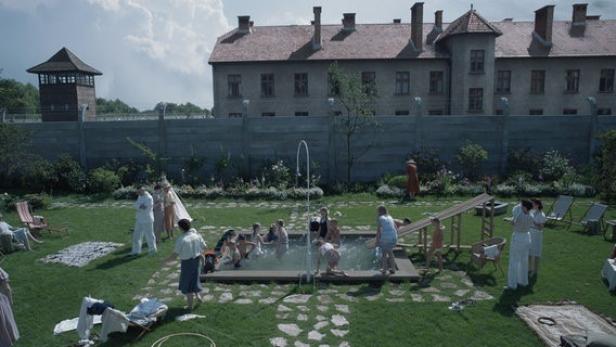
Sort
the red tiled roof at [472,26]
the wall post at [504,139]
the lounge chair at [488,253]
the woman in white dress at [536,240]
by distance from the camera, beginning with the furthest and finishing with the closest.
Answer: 1. the red tiled roof at [472,26]
2. the wall post at [504,139]
3. the lounge chair at [488,253]
4. the woman in white dress at [536,240]

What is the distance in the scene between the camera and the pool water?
10.6 m

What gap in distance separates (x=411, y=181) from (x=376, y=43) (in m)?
16.6

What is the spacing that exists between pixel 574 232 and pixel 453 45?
1952 cm

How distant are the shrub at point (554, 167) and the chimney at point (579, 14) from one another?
18.5 metres

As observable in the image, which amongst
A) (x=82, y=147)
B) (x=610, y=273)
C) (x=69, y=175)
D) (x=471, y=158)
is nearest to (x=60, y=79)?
(x=82, y=147)

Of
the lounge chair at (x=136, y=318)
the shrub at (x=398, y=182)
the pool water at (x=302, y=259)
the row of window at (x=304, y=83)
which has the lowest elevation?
the pool water at (x=302, y=259)

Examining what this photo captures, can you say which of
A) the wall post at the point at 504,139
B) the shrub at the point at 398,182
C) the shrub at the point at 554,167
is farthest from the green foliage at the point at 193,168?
the shrub at the point at 554,167

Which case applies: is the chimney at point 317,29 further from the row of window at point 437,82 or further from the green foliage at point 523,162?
the green foliage at point 523,162

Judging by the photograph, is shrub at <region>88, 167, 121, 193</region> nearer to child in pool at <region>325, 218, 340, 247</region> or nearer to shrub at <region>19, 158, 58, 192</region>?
shrub at <region>19, 158, 58, 192</region>

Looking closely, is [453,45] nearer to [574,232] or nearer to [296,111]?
[296,111]

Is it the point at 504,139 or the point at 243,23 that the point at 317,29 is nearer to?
the point at 243,23

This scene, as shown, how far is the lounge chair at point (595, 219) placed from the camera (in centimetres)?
1282

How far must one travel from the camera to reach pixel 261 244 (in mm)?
11531

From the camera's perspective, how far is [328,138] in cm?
2036
